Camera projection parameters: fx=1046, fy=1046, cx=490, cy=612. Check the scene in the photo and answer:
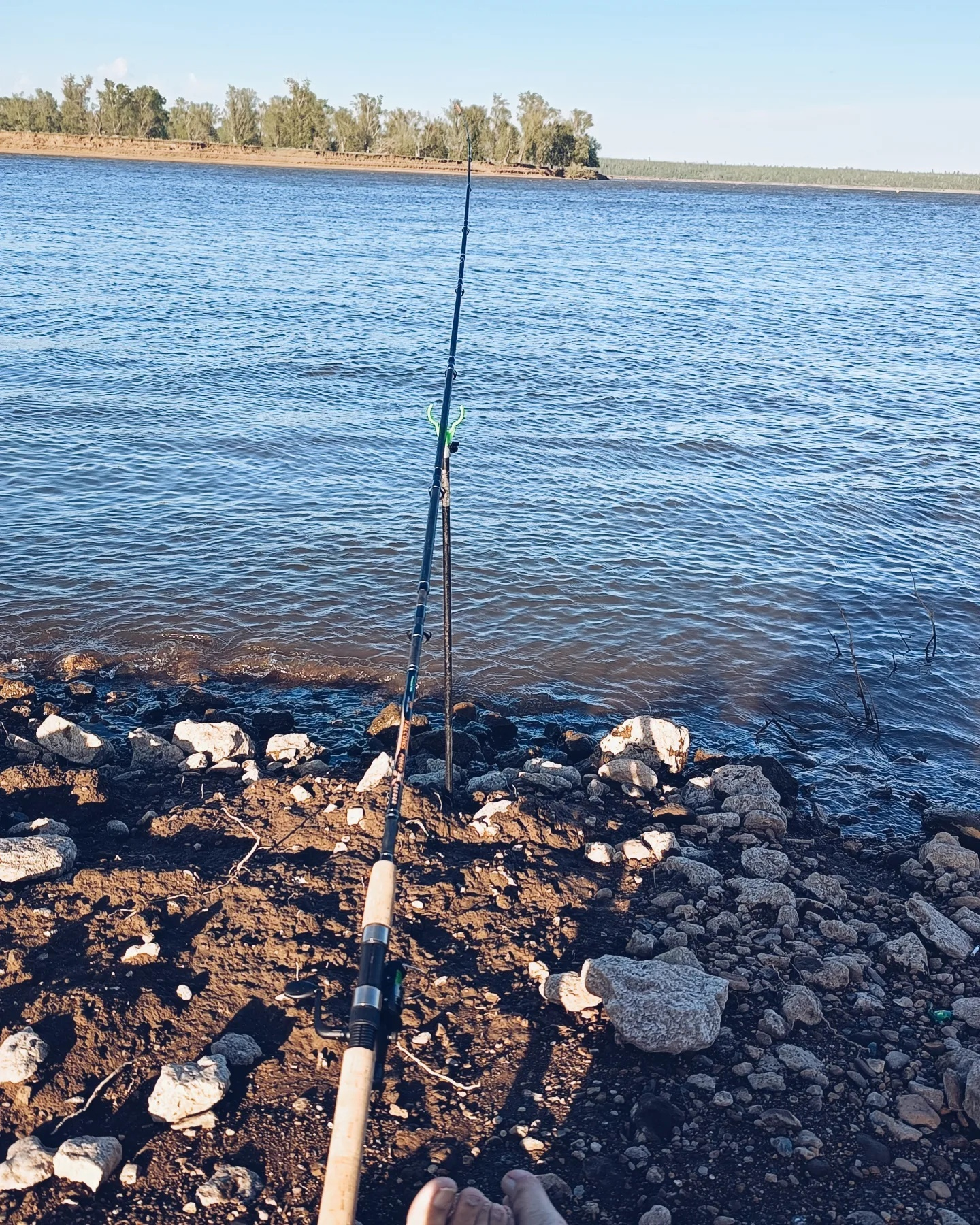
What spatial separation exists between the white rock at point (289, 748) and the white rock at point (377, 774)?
121 cm

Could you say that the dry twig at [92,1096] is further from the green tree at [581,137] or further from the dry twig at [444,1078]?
the green tree at [581,137]

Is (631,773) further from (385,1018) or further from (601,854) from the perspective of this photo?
(385,1018)

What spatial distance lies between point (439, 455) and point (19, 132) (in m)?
117

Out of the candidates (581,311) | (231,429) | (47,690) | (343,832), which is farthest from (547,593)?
(581,311)

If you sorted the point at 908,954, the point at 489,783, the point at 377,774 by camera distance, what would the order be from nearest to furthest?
the point at 908,954 → the point at 377,774 → the point at 489,783

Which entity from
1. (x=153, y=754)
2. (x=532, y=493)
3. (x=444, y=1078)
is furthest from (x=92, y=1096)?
(x=532, y=493)

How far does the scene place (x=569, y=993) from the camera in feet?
15.8

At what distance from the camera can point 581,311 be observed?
27781 millimetres

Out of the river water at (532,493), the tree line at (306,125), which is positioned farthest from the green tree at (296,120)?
the river water at (532,493)

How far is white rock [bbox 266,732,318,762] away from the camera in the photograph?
25.2ft

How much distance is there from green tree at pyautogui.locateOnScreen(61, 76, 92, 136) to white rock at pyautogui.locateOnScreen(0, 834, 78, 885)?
12025cm

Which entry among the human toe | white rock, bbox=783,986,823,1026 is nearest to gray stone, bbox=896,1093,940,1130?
white rock, bbox=783,986,823,1026

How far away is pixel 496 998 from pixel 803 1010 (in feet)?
4.76

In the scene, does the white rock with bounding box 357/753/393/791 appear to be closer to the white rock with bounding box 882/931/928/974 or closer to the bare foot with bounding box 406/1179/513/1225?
the bare foot with bounding box 406/1179/513/1225
